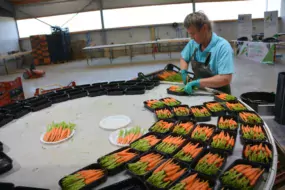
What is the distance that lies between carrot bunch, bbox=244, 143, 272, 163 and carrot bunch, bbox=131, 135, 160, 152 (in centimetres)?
47

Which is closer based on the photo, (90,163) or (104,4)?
(90,163)

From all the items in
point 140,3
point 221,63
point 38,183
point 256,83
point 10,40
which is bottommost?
point 256,83

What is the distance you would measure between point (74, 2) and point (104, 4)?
4.93 ft

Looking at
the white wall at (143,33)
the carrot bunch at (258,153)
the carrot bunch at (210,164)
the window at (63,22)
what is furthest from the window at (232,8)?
the carrot bunch at (210,164)

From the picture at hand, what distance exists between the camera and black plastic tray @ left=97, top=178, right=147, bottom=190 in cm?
100

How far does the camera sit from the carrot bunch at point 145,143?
4.12ft

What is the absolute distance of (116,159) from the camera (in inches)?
45.4

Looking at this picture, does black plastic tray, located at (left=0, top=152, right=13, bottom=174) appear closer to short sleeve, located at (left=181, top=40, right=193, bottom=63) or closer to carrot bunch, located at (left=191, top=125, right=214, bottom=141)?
carrot bunch, located at (left=191, top=125, right=214, bottom=141)

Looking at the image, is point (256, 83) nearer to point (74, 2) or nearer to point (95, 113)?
point (95, 113)

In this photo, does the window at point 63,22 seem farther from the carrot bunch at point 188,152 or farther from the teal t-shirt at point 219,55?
the carrot bunch at point 188,152

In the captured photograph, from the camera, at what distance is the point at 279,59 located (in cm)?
785

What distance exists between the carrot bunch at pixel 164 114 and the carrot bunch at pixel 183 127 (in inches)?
5.9

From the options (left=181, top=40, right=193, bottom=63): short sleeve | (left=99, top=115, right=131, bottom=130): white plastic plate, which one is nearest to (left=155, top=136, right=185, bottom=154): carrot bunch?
(left=99, top=115, right=131, bottom=130): white plastic plate

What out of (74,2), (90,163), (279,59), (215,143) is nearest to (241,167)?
(215,143)
